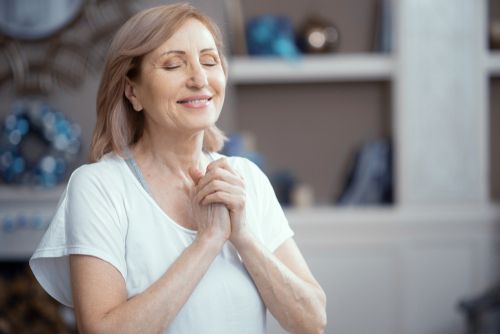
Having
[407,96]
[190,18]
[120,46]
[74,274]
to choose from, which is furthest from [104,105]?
[407,96]

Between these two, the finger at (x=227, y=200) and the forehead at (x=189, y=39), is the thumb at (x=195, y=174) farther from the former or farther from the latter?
the forehead at (x=189, y=39)

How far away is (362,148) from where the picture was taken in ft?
12.2

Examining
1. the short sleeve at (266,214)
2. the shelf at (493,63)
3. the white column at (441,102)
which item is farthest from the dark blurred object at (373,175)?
the short sleeve at (266,214)

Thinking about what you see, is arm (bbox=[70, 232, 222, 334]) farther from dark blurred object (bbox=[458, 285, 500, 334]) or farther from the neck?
dark blurred object (bbox=[458, 285, 500, 334])

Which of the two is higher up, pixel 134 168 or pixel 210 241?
pixel 134 168

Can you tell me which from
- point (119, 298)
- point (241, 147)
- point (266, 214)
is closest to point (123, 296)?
point (119, 298)

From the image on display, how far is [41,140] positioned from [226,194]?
2.54 metres

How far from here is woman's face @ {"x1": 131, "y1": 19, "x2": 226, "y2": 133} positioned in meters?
1.30

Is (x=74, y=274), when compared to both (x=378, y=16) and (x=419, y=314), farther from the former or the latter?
(x=378, y=16)

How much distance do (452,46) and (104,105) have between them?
99.0 inches

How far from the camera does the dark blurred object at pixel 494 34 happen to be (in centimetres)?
364

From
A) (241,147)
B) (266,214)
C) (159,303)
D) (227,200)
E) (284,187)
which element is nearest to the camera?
(159,303)

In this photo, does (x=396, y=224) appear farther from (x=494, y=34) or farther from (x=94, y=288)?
(x=94, y=288)

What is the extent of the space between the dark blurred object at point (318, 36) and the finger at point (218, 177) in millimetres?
2401
